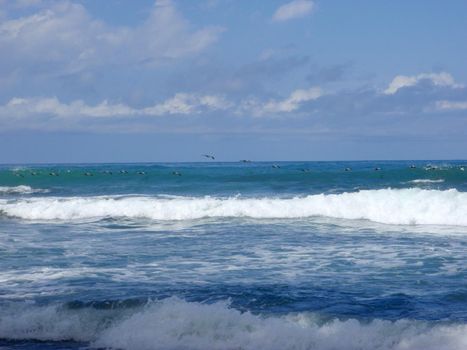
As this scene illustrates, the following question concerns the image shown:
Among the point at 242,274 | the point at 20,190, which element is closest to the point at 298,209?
the point at 242,274

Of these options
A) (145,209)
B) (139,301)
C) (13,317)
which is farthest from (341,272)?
(145,209)

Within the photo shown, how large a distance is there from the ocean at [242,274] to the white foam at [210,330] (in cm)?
2

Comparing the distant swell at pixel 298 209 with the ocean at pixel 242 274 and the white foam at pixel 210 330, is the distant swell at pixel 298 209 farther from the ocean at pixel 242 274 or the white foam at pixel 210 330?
the white foam at pixel 210 330

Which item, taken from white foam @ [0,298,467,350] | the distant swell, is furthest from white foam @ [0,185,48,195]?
white foam @ [0,298,467,350]

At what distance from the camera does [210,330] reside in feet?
31.1

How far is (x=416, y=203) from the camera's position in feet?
75.9

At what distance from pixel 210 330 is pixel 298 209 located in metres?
15.6

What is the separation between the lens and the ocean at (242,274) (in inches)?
368

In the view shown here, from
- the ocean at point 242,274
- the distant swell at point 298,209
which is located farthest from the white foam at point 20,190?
the ocean at point 242,274

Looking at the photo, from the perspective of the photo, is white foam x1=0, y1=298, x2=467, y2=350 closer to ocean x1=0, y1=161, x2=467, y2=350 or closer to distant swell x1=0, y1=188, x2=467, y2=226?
ocean x1=0, y1=161, x2=467, y2=350

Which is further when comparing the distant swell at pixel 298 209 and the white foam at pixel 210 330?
the distant swell at pixel 298 209

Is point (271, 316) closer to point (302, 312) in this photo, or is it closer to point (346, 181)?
point (302, 312)

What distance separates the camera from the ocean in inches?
368

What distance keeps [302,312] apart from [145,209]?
54.8 feet
